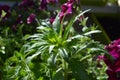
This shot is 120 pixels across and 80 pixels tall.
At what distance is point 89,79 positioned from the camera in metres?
2.21

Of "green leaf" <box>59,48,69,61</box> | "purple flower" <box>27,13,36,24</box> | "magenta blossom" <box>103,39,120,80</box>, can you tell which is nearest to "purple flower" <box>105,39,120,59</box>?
"magenta blossom" <box>103,39,120,80</box>

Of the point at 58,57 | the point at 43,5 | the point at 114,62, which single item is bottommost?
the point at 114,62

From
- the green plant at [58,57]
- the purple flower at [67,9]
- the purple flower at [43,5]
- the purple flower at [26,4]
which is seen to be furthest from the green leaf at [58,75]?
the purple flower at [26,4]

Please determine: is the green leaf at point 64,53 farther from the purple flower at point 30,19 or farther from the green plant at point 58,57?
the purple flower at point 30,19

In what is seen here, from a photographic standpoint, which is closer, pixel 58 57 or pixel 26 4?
pixel 58 57

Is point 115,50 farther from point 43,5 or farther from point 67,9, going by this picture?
point 43,5

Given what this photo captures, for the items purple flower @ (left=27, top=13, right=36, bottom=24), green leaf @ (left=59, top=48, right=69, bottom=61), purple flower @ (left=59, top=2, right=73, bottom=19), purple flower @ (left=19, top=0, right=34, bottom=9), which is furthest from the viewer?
purple flower @ (left=19, top=0, right=34, bottom=9)

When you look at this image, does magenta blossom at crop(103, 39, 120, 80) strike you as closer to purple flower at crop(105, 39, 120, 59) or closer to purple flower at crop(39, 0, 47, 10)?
purple flower at crop(105, 39, 120, 59)

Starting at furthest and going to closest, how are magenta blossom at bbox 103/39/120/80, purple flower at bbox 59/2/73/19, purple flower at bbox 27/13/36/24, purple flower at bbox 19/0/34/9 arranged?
purple flower at bbox 19/0/34/9, purple flower at bbox 27/13/36/24, purple flower at bbox 59/2/73/19, magenta blossom at bbox 103/39/120/80

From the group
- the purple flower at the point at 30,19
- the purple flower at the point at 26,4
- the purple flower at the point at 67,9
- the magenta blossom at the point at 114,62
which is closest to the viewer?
the magenta blossom at the point at 114,62

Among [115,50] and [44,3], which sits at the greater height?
[44,3]

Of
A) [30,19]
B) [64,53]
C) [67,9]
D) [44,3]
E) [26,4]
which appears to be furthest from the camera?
[26,4]

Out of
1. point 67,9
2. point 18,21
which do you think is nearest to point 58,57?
point 67,9

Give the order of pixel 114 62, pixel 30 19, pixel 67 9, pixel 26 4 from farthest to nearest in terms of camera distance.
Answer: pixel 26 4 < pixel 30 19 < pixel 67 9 < pixel 114 62
